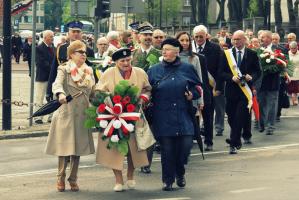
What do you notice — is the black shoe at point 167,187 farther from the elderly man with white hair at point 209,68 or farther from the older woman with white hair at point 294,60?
the older woman with white hair at point 294,60

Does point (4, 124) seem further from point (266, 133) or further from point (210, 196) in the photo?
point (210, 196)

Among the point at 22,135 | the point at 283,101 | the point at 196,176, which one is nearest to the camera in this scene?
the point at 196,176

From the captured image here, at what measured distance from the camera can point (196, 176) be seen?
13398 mm

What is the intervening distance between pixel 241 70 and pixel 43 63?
20.9 ft

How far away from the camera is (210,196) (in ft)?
38.3

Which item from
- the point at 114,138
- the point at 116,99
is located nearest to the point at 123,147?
the point at 114,138

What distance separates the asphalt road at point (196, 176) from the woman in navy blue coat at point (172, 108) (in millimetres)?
422

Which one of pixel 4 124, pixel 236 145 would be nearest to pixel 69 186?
pixel 236 145

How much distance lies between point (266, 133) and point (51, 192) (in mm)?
7550

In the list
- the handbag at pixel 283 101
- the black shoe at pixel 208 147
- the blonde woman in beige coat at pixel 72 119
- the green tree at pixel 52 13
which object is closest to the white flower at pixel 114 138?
the blonde woman in beige coat at pixel 72 119

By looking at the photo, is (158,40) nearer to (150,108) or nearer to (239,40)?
(239,40)

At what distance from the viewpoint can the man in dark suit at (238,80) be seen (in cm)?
1576

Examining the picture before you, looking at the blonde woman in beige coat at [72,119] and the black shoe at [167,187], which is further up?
the blonde woman in beige coat at [72,119]

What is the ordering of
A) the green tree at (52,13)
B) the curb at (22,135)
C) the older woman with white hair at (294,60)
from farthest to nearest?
the green tree at (52,13) < the older woman with white hair at (294,60) < the curb at (22,135)
